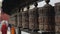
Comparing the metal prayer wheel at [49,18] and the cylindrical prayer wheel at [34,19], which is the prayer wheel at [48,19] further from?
the cylindrical prayer wheel at [34,19]

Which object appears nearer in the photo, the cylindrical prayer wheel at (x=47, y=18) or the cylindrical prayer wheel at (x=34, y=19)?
the cylindrical prayer wheel at (x=47, y=18)

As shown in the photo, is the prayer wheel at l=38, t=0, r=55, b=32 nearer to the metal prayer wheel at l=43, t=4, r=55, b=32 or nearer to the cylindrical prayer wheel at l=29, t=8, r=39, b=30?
the metal prayer wheel at l=43, t=4, r=55, b=32

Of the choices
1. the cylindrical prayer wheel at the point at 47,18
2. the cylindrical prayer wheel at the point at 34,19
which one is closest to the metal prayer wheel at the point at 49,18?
the cylindrical prayer wheel at the point at 47,18

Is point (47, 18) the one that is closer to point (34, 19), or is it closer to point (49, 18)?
point (49, 18)

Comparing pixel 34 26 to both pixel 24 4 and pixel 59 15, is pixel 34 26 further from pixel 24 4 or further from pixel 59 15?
pixel 24 4

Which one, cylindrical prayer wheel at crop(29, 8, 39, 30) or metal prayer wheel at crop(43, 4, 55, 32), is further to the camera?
cylindrical prayer wheel at crop(29, 8, 39, 30)

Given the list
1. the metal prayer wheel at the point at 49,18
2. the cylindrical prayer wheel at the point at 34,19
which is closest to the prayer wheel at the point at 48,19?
the metal prayer wheel at the point at 49,18

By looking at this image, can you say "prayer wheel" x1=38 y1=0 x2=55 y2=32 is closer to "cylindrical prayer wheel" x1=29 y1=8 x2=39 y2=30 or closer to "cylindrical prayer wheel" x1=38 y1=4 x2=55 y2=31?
"cylindrical prayer wheel" x1=38 y1=4 x2=55 y2=31

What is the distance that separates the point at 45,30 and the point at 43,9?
118 millimetres

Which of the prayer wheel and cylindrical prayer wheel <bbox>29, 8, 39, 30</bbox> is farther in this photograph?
cylindrical prayer wheel <bbox>29, 8, 39, 30</bbox>

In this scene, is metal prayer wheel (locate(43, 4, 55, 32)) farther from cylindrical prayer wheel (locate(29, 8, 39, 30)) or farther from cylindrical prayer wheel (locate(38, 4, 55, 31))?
cylindrical prayer wheel (locate(29, 8, 39, 30))

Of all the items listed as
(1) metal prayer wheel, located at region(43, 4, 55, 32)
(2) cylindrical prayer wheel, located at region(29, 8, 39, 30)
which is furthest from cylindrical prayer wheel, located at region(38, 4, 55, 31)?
(2) cylindrical prayer wheel, located at region(29, 8, 39, 30)

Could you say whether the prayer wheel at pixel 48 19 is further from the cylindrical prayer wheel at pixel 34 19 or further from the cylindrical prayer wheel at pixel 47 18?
the cylindrical prayer wheel at pixel 34 19

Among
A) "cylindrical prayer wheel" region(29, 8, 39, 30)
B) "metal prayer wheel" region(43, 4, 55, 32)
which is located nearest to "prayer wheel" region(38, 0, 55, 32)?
"metal prayer wheel" region(43, 4, 55, 32)
